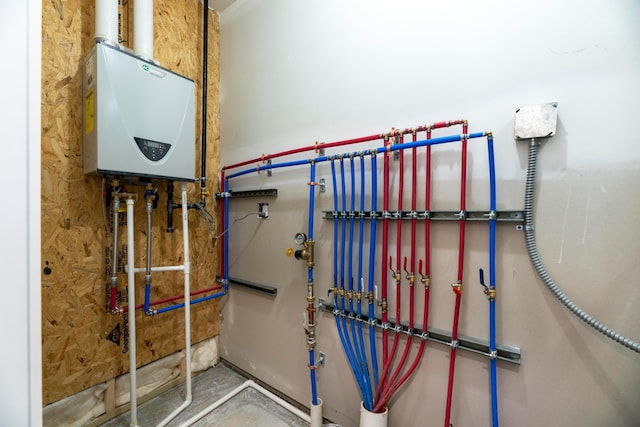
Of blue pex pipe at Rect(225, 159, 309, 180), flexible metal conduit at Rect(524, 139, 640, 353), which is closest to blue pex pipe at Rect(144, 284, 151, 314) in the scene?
blue pex pipe at Rect(225, 159, 309, 180)

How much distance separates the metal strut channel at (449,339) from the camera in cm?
96

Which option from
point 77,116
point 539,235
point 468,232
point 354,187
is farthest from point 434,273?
point 77,116

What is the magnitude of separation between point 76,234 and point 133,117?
0.71m

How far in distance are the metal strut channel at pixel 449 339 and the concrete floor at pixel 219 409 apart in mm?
789

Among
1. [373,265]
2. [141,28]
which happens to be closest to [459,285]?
[373,265]

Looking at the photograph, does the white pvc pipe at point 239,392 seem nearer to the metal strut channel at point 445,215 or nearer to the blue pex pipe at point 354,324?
the blue pex pipe at point 354,324

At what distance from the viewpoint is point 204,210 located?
180 centimetres

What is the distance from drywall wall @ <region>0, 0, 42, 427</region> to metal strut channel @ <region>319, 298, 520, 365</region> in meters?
1.11

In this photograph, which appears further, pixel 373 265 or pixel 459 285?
pixel 373 265

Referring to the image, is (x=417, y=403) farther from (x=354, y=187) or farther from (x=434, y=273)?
(x=354, y=187)

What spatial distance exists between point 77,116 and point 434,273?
6.47 feet

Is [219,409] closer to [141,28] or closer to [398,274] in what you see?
[398,274]

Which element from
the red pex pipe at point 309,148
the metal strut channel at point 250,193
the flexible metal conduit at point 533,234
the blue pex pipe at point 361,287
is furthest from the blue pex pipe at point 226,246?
the flexible metal conduit at point 533,234

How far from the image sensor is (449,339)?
107 centimetres
